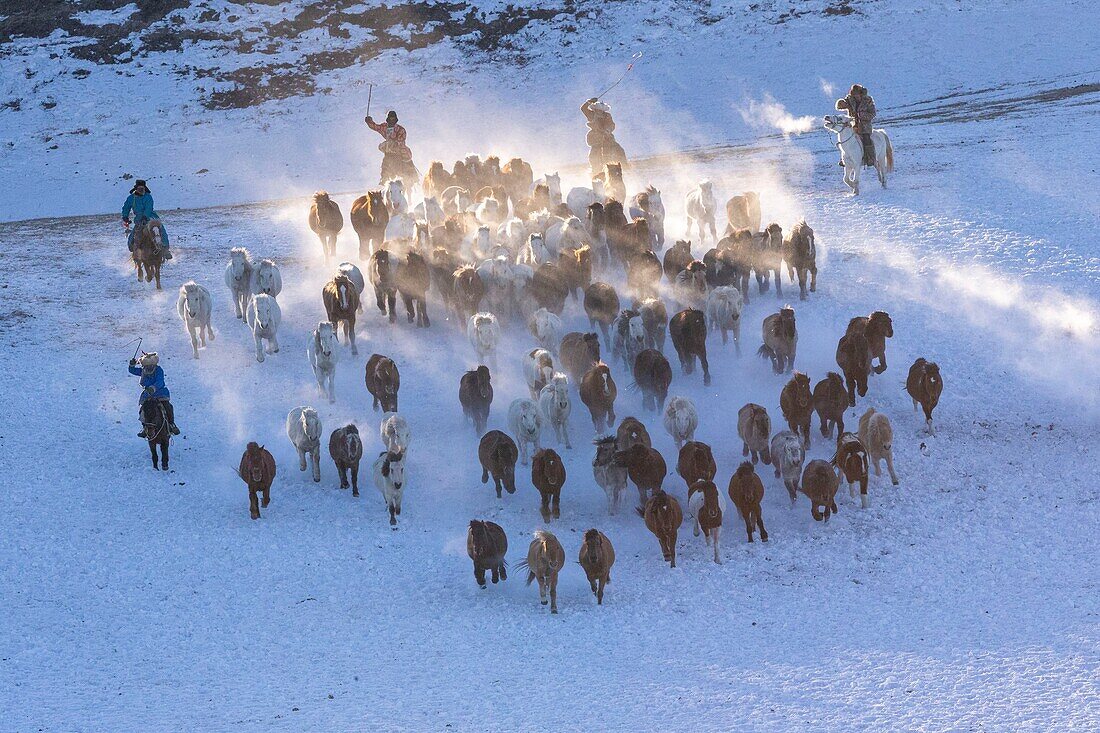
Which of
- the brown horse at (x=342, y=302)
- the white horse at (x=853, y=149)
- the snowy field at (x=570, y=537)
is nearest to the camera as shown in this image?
the snowy field at (x=570, y=537)

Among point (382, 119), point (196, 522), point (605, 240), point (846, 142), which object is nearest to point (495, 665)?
point (196, 522)

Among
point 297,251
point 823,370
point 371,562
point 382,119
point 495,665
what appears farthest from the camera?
point 382,119

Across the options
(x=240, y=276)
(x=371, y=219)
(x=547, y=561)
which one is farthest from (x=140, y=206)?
(x=547, y=561)

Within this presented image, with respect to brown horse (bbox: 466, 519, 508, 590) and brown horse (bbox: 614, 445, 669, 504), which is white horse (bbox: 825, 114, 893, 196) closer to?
brown horse (bbox: 614, 445, 669, 504)

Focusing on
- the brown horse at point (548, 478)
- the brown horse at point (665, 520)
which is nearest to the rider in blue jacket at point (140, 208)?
the brown horse at point (548, 478)

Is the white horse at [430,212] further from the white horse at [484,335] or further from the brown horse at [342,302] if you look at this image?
the white horse at [484,335]

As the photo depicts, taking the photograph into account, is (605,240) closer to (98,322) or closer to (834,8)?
→ (98,322)

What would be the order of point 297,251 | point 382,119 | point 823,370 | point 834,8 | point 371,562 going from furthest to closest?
point 834,8
point 382,119
point 297,251
point 823,370
point 371,562

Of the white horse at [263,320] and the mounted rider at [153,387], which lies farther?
the white horse at [263,320]
